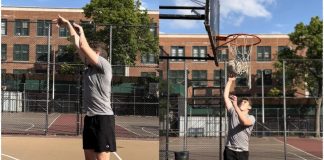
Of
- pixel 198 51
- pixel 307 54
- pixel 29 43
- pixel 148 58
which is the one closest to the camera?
pixel 148 58

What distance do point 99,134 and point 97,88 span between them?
254 mm

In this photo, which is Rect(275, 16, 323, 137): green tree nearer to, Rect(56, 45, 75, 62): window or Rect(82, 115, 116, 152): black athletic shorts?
Rect(56, 45, 75, 62): window

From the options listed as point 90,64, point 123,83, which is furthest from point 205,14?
point 123,83

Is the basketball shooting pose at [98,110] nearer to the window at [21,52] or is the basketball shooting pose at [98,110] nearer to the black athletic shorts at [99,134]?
the black athletic shorts at [99,134]

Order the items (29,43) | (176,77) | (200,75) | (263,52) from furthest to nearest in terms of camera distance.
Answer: (263,52)
(200,75)
(29,43)
(176,77)

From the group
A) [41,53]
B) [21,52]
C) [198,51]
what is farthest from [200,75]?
[41,53]

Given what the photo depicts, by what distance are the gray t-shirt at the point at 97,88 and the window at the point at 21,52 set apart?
15664 mm

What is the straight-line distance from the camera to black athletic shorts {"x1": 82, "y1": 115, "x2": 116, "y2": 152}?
2633mm

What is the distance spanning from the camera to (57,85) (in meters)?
21.0

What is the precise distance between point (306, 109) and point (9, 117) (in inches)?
571

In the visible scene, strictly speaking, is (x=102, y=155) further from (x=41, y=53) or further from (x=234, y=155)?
(x=41, y=53)

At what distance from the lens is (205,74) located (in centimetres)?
2509

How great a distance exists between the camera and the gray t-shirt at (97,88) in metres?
2.64

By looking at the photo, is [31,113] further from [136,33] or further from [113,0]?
[113,0]
